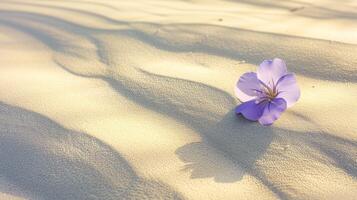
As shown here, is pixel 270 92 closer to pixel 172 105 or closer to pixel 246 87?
pixel 246 87

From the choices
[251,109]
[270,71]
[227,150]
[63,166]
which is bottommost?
[63,166]

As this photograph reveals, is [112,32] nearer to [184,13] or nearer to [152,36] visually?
[152,36]

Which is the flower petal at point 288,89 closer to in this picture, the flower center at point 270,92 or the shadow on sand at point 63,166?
the flower center at point 270,92

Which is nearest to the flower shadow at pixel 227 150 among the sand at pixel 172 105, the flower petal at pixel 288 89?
the sand at pixel 172 105

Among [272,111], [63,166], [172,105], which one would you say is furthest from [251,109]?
[63,166]

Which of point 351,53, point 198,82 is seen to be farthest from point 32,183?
point 351,53

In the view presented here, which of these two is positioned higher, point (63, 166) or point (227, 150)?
point (227, 150)
